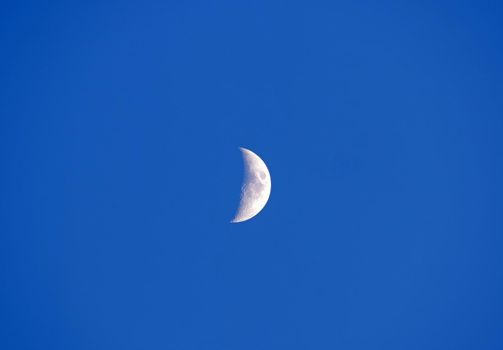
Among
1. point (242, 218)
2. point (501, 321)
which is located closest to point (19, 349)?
point (242, 218)

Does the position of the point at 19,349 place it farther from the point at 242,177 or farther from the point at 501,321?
the point at 501,321

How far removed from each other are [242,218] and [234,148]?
116cm

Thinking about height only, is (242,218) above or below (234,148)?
below

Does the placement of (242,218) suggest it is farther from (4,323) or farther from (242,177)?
(4,323)

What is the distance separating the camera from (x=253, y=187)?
14.9 metres

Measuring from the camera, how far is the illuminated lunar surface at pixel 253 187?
14850mm

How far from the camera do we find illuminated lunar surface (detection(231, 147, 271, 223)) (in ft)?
48.7

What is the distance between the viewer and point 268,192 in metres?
15.2

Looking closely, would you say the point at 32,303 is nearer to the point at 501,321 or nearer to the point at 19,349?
the point at 19,349

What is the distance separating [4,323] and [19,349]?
1.57 feet

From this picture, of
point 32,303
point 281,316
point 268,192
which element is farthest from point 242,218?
point 32,303

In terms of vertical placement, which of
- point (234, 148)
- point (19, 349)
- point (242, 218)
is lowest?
point (19, 349)

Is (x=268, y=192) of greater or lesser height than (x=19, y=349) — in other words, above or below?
above

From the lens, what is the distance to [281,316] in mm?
15039
